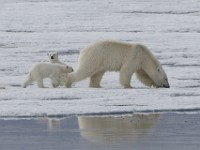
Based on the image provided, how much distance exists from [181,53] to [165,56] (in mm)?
685

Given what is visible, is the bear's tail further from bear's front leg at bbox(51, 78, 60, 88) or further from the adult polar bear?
bear's front leg at bbox(51, 78, 60, 88)

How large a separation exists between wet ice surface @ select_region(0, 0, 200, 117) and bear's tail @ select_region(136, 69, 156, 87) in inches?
7.5

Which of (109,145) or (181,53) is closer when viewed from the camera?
(109,145)

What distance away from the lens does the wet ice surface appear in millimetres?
14188

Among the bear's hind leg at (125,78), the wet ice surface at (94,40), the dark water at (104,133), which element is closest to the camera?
the dark water at (104,133)

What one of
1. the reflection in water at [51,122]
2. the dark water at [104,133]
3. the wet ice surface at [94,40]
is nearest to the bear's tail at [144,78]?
the wet ice surface at [94,40]

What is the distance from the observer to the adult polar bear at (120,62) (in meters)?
17.3

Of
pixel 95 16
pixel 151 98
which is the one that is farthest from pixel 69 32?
pixel 151 98

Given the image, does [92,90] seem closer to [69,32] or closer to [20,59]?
[20,59]

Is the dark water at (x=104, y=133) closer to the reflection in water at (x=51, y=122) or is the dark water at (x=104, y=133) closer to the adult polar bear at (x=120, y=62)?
the reflection in water at (x=51, y=122)

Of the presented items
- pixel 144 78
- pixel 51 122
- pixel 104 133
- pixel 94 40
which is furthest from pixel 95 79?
pixel 94 40

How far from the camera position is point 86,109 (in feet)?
44.6

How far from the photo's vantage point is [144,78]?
58.3 ft

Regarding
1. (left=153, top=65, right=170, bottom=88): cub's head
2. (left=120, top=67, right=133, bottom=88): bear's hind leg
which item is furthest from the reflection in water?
(left=153, top=65, right=170, bottom=88): cub's head
